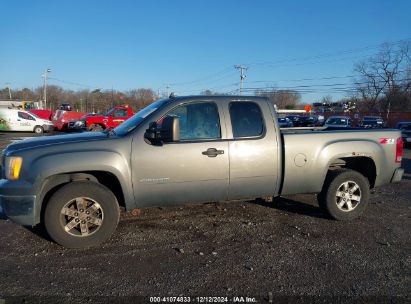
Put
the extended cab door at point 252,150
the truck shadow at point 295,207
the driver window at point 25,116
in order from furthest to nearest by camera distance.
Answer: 1. the driver window at point 25,116
2. the truck shadow at point 295,207
3. the extended cab door at point 252,150

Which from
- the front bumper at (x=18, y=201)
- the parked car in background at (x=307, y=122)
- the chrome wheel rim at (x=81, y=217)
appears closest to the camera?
the front bumper at (x=18, y=201)

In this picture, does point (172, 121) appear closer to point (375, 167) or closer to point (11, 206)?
point (11, 206)

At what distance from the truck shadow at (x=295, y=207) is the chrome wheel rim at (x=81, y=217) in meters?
3.00

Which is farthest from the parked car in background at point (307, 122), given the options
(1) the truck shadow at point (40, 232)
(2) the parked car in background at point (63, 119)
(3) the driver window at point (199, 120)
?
(1) the truck shadow at point (40, 232)

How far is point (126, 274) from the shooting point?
371 centimetres

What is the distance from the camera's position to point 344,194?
543cm

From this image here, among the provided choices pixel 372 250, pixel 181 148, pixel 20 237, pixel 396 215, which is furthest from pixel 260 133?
pixel 20 237

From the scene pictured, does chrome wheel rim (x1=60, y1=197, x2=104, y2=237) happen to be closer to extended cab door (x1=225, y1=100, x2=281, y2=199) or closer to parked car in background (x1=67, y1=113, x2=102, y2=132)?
extended cab door (x1=225, y1=100, x2=281, y2=199)

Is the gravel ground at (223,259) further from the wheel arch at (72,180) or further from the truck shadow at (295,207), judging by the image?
the wheel arch at (72,180)

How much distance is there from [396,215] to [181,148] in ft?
12.5

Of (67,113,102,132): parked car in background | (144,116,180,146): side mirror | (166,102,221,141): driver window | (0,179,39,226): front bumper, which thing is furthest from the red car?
(0,179,39,226): front bumper

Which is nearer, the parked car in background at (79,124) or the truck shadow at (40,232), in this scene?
the truck shadow at (40,232)

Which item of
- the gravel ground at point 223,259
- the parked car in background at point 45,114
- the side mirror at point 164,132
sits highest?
the parked car in background at point 45,114

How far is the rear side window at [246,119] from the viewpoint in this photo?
15.9ft
